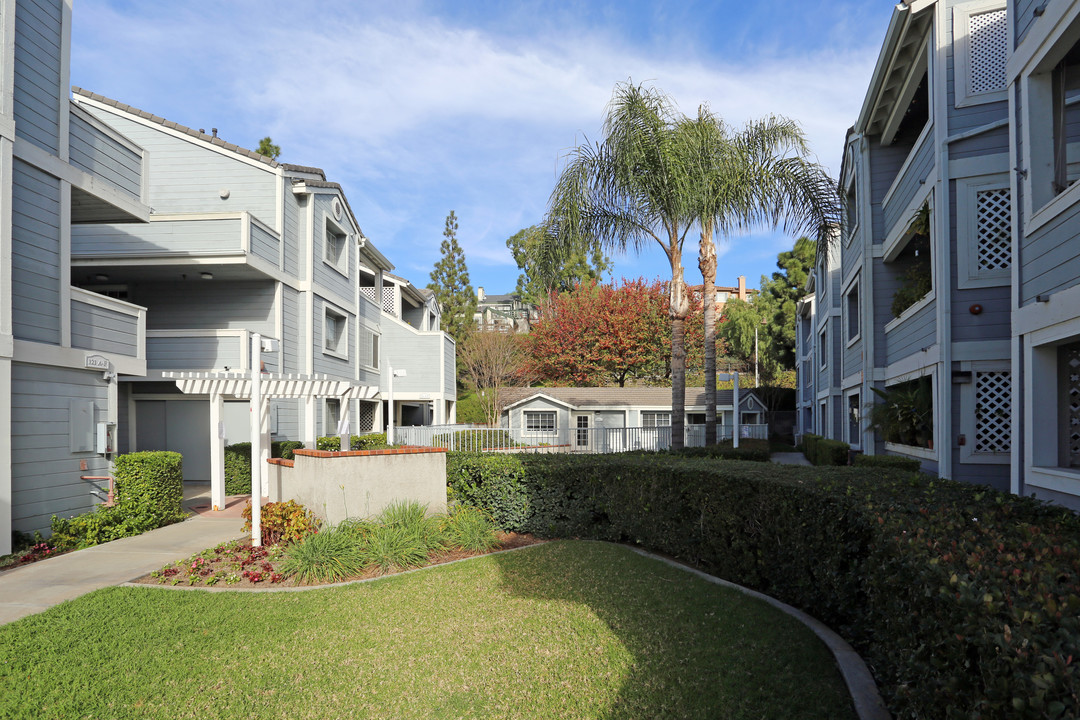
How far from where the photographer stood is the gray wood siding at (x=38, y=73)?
9.09m

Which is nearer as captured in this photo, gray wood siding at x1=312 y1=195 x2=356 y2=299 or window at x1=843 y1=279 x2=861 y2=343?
window at x1=843 y1=279 x2=861 y2=343

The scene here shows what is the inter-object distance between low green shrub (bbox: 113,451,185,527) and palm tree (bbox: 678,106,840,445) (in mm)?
11265

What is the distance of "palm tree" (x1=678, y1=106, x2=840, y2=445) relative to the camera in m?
15.0

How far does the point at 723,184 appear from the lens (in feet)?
49.3

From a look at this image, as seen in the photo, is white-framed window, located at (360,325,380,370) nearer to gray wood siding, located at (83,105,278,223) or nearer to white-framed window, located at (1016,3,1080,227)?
gray wood siding, located at (83,105,278,223)

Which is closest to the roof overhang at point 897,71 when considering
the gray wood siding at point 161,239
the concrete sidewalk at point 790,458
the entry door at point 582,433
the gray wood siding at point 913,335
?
the gray wood siding at point 913,335

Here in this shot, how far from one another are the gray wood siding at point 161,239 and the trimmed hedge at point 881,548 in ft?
26.5

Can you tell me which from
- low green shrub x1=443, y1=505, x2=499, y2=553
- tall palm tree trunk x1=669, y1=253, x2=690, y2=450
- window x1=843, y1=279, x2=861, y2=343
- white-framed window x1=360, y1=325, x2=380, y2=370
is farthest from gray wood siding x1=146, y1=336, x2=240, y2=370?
window x1=843, y1=279, x2=861, y2=343

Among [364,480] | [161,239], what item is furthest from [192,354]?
[364,480]

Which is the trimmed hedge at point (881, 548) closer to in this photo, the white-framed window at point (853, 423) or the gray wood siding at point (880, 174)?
the gray wood siding at point (880, 174)

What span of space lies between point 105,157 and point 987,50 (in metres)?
13.5

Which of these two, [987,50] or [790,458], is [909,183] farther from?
[790,458]

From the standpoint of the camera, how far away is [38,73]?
31.0 feet

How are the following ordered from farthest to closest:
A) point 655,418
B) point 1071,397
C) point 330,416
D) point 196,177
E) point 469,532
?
point 655,418 → point 330,416 → point 196,177 → point 469,532 → point 1071,397
